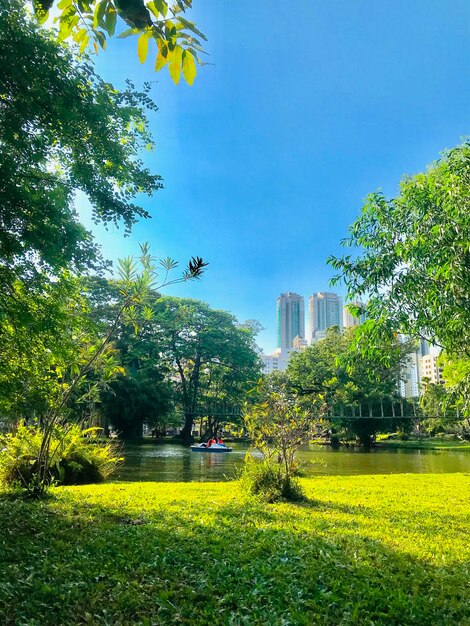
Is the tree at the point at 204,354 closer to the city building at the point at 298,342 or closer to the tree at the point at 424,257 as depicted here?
the tree at the point at 424,257

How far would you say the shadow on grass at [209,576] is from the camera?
2.81m

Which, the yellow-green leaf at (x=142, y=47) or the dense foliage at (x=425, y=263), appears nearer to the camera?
the yellow-green leaf at (x=142, y=47)

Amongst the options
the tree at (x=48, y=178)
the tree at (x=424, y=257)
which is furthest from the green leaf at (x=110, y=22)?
the tree at (x=424, y=257)

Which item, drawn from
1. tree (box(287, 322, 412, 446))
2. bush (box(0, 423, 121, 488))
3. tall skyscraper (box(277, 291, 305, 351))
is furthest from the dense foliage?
tall skyscraper (box(277, 291, 305, 351))

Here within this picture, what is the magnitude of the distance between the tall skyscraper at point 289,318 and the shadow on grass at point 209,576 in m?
106

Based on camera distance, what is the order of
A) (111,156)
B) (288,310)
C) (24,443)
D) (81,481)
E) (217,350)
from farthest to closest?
(288,310)
(217,350)
(81,481)
(24,443)
(111,156)

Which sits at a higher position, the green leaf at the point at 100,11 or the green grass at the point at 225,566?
the green leaf at the point at 100,11

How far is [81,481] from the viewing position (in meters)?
9.95

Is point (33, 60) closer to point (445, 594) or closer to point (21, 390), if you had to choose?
point (21, 390)

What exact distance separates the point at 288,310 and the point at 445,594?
10911 cm

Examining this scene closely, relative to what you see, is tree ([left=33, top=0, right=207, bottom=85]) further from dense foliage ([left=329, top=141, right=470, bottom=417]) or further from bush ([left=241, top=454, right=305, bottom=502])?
bush ([left=241, top=454, right=305, bottom=502])

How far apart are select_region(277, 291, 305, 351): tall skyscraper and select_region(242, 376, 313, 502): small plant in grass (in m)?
103

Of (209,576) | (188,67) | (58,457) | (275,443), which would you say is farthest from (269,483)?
(188,67)

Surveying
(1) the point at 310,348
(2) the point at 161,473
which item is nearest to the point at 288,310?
(1) the point at 310,348
